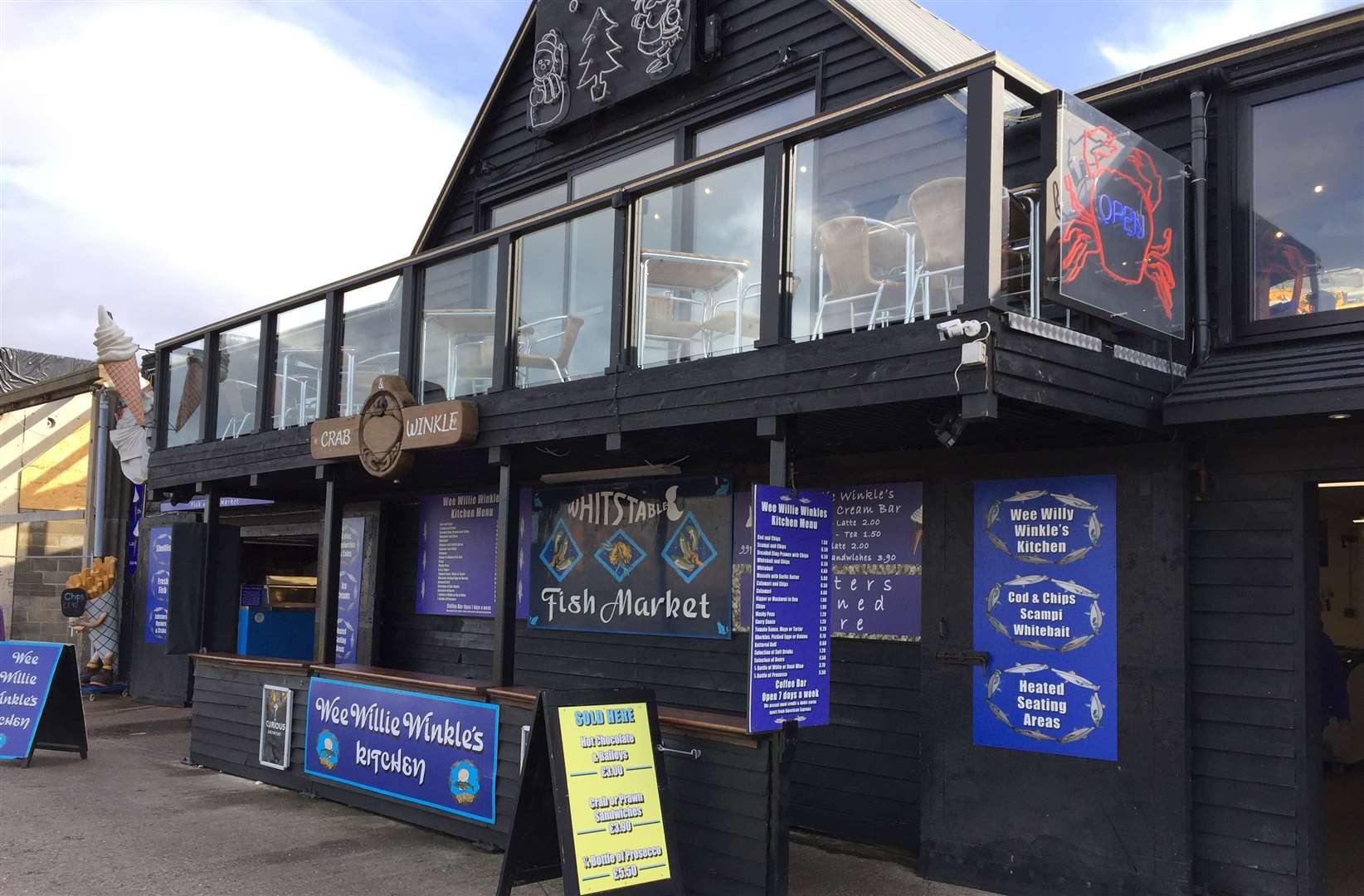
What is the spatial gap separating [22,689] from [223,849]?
4200 mm

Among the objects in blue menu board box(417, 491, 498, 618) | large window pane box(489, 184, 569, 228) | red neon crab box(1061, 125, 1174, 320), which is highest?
large window pane box(489, 184, 569, 228)

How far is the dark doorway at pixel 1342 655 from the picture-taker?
26.2 feet

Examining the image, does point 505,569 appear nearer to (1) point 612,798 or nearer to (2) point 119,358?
(1) point 612,798

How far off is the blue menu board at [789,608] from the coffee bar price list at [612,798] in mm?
713

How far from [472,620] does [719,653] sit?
2980 millimetres

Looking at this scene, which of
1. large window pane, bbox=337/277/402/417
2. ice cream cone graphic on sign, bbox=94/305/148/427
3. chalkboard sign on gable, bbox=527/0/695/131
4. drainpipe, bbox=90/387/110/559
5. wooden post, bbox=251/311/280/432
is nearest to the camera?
large window pane, bbox=337/277/402/417

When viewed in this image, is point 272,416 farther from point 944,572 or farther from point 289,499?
point 944,572

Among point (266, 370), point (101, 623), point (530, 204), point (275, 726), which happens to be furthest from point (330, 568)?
point (101, 623)

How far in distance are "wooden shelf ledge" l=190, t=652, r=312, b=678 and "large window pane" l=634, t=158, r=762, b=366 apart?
4.26 m

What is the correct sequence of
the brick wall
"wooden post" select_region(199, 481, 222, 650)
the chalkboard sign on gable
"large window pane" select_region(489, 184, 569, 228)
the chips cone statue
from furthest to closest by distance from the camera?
the brick wall
the chips cone statue
"large window pane" select_region(489, 184, 569, 228)
"wooden post" select_region(199, 481, 222, 650)
the chalkboard sign on gable

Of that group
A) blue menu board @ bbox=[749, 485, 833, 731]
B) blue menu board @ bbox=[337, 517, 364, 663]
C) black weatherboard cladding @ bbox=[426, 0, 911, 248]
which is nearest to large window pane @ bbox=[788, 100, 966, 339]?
blue menu board @ bbox=[749, 485, 833, 731]

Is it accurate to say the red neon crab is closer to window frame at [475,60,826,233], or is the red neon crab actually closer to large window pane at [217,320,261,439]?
window frame at [475,60,826,233]

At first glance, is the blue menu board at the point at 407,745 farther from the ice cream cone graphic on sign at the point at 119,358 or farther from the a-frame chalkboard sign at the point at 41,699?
the ice cream cone graphic on sign at the point at 119,358

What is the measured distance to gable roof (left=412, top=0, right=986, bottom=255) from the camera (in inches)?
320
